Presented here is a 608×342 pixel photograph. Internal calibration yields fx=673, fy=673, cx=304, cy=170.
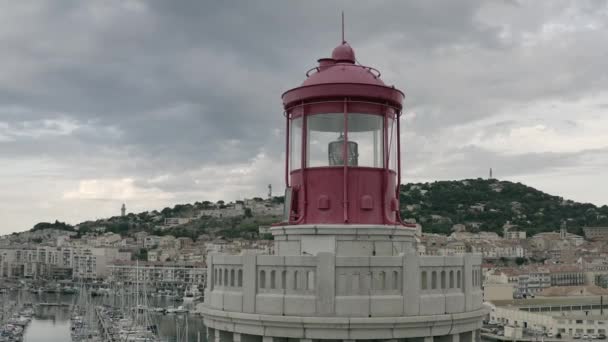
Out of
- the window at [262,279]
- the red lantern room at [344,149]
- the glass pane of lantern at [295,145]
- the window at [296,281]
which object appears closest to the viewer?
the window at [296,281]

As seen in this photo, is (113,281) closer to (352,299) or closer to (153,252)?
(153,252)

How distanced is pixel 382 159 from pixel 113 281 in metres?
142

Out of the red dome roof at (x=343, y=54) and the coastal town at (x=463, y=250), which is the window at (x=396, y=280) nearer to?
the red dome roof at (x=343, y=54)

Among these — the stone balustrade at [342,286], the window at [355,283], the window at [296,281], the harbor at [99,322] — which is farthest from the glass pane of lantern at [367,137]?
the harbor at [99,322]

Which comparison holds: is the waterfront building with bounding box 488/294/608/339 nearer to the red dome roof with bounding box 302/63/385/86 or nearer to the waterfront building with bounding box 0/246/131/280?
the red dome roof with bounding box 302/63/385/86

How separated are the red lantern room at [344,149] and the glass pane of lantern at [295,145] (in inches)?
0.5

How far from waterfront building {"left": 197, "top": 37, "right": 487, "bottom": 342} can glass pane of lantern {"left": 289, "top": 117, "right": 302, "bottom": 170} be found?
13 mm

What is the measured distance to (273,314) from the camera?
703 cm

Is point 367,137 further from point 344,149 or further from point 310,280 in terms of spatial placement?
point 310,280

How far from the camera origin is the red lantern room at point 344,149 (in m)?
8.02

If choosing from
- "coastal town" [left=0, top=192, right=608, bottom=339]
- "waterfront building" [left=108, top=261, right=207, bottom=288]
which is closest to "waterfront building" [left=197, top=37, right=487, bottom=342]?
"coastal town" [left=0, top=192, right=608, bottom=339]

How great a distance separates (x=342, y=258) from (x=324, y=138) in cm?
195

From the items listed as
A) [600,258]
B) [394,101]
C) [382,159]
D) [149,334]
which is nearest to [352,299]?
[382,159]

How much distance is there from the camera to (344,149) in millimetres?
8125
